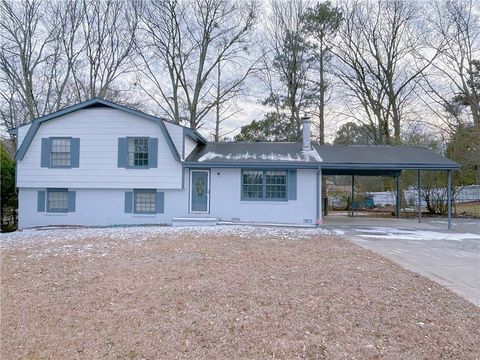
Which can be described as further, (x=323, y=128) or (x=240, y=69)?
(x=240, y=69)

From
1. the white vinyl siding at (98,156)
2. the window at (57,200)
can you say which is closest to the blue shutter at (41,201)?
the window at (57,200)

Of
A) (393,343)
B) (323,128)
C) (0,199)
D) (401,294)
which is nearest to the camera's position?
(393,343)

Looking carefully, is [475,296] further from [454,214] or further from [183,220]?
[454,214]

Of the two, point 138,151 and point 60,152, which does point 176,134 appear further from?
point 60,152

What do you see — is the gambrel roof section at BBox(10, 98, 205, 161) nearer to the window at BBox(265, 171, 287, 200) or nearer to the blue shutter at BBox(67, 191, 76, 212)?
the blue shutter at BBox(67, 191, 76, 212)

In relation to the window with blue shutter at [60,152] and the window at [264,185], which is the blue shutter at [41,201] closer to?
the window with blue shutter at [60,152]

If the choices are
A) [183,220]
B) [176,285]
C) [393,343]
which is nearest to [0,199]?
[183,220]

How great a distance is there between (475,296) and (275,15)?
23.8 meters

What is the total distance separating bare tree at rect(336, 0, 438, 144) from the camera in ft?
77.0

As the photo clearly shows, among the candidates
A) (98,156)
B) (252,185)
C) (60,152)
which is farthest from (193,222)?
(60,152)

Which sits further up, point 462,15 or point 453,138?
point 462,15

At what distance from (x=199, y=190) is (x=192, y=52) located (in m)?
14.7

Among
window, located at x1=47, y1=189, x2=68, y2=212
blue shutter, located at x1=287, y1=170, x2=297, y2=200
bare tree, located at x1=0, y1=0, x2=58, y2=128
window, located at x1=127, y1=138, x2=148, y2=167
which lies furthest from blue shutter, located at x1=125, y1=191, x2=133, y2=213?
bare tree, located at x1=0, y1=0, x2=58, y2=128

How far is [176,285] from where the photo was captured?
5.23 meters
